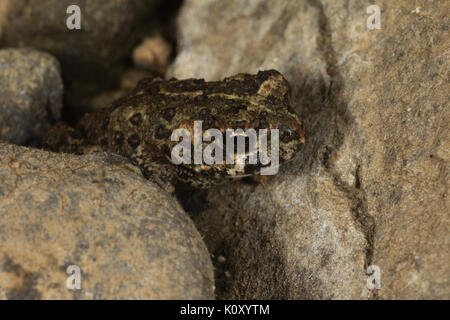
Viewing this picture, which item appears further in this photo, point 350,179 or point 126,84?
point 126,84

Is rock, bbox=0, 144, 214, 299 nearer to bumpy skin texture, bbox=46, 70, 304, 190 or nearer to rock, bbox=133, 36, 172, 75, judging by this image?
bumpy skin texture, bbox=46, 70, 304, 190

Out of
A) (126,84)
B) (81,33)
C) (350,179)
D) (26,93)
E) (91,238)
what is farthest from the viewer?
(126,84)

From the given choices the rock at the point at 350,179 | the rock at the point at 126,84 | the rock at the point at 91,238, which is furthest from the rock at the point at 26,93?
the rock at the point at 350,179

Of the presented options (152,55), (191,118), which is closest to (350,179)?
(191,118)

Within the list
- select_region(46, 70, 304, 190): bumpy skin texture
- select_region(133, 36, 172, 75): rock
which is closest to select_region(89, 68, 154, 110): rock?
select_region(133, 36, 172, 75): rock

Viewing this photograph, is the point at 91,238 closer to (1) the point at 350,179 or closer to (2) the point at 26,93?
(1) the point at 350,179

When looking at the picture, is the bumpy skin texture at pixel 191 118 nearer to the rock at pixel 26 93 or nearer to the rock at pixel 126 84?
the rock at pixel 26 93

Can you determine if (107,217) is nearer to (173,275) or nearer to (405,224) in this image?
(173,275)
